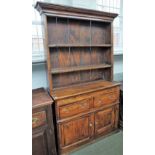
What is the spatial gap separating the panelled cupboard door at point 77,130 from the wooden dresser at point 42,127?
0.58 feet

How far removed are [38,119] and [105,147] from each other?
1.09 m

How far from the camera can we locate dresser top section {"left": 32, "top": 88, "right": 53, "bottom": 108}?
1535 mm

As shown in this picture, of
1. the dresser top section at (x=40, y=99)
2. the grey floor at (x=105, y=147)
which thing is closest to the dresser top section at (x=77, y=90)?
the dresser top section at (x=40, y=99)

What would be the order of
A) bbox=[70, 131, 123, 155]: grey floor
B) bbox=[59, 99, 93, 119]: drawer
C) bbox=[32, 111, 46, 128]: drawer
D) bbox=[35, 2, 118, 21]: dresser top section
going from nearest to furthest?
bbox=[32, 111, 46, 128]: drawer → bbox=[35, 2, 118, 21]: dresser top section → bbox=[59, 99, 93, 119]: drawer → bbox=[70, 131, 123, 155]: grey floor

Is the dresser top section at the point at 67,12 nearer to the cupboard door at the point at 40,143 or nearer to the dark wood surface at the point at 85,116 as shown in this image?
the dark wood surface at the point at 85,116

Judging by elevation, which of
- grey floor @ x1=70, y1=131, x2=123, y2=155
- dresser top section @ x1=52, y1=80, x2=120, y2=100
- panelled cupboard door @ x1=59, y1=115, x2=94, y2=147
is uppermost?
dresser top section @ x1=52, y1=80, x2=120, y2=100

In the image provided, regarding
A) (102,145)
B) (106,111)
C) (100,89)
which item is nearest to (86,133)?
Result: (102,145)

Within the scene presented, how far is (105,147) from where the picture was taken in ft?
6.63

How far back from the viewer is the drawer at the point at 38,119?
1510 mm

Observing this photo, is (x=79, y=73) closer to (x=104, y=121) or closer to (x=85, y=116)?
(x=85, y=116)

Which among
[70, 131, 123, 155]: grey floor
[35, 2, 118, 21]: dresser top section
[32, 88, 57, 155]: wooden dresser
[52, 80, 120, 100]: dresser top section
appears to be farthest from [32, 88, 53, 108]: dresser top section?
[35, 2, 118, 21]: dresser top section

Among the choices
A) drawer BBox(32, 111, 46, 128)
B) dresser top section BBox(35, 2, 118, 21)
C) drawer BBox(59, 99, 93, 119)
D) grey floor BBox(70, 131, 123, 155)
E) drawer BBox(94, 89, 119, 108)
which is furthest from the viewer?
drawer BBox(94, 89, 119, 108)

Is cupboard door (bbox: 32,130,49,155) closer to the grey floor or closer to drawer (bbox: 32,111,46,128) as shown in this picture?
drawer (bbox: 32,111,46,128)

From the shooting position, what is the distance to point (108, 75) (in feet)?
7.95
